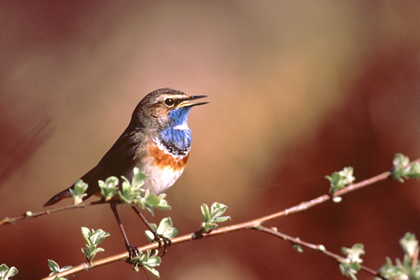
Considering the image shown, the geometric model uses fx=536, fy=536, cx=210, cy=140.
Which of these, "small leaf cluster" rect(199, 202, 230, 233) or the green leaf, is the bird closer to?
"small leaf cluster" rect(199, 202, 230, 233)

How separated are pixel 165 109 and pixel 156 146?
148 mm

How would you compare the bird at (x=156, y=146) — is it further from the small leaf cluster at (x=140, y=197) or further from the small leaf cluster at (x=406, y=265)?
the small leaf cluster at (x=406, y=265)

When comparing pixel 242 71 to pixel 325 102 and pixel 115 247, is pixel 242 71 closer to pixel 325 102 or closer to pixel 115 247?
pixel 325 102

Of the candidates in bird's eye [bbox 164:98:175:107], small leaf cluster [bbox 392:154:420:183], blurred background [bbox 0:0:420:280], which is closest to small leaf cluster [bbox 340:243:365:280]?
small leaf cluster [bbox 392:154:420:183]

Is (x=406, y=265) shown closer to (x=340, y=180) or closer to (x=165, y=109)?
(x=340, y=180)

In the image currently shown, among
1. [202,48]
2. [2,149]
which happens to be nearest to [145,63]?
[202,48]

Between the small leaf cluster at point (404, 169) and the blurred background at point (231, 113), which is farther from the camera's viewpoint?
the blurred background at point (231, 113)

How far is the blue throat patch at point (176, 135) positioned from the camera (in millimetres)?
1938

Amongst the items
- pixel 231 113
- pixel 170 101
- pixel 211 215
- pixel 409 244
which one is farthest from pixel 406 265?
pixel 231 113

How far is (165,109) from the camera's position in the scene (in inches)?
78.4

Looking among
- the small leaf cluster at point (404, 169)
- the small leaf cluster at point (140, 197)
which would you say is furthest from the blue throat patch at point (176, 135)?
the small leaf cluster at point (404, 169)

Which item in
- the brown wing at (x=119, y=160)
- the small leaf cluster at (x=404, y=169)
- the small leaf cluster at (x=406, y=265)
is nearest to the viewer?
the small leaf cluster at (x=406, y=265)

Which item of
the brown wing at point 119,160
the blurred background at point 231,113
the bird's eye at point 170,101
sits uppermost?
the blurred background at point 231,113

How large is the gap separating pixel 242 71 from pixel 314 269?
4.25 ft
